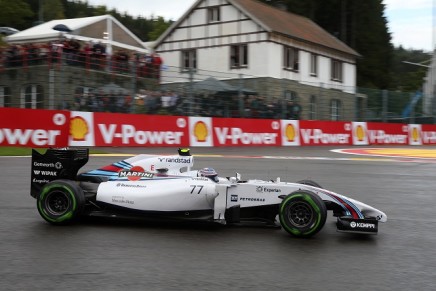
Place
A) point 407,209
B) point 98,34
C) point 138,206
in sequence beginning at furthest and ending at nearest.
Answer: point 98,34 < point 407,209 < point 138,206

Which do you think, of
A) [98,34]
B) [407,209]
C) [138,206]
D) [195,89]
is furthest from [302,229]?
[98,34]

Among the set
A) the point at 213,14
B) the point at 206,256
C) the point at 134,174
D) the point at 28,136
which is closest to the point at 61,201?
the point at 134,174

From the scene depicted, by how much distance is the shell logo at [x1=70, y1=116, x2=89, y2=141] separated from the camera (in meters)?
15.5

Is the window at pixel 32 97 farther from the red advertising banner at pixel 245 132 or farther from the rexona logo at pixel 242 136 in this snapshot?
the rexona logo at pixel 242 136

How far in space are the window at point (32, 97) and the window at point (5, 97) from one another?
42 centimetres

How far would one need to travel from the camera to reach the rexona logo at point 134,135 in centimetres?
1658

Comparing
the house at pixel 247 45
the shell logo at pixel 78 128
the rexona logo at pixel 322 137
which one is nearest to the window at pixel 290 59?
the house at pixel 247 45

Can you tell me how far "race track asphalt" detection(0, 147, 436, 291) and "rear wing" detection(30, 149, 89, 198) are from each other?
45cm

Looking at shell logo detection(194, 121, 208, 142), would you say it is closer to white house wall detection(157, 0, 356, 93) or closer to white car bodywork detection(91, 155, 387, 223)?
white house wall detection(157, 0, 356, 93)

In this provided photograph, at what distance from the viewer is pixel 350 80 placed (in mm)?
40062

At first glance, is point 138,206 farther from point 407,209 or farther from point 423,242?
point 407,209

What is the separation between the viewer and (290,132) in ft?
73.1

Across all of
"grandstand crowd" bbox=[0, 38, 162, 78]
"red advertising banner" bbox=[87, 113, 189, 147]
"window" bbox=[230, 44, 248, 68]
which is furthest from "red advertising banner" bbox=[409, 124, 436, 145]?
"red advertising banner" bbox=[87, 113, 189, 147]

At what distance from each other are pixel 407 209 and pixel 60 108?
11890mm
